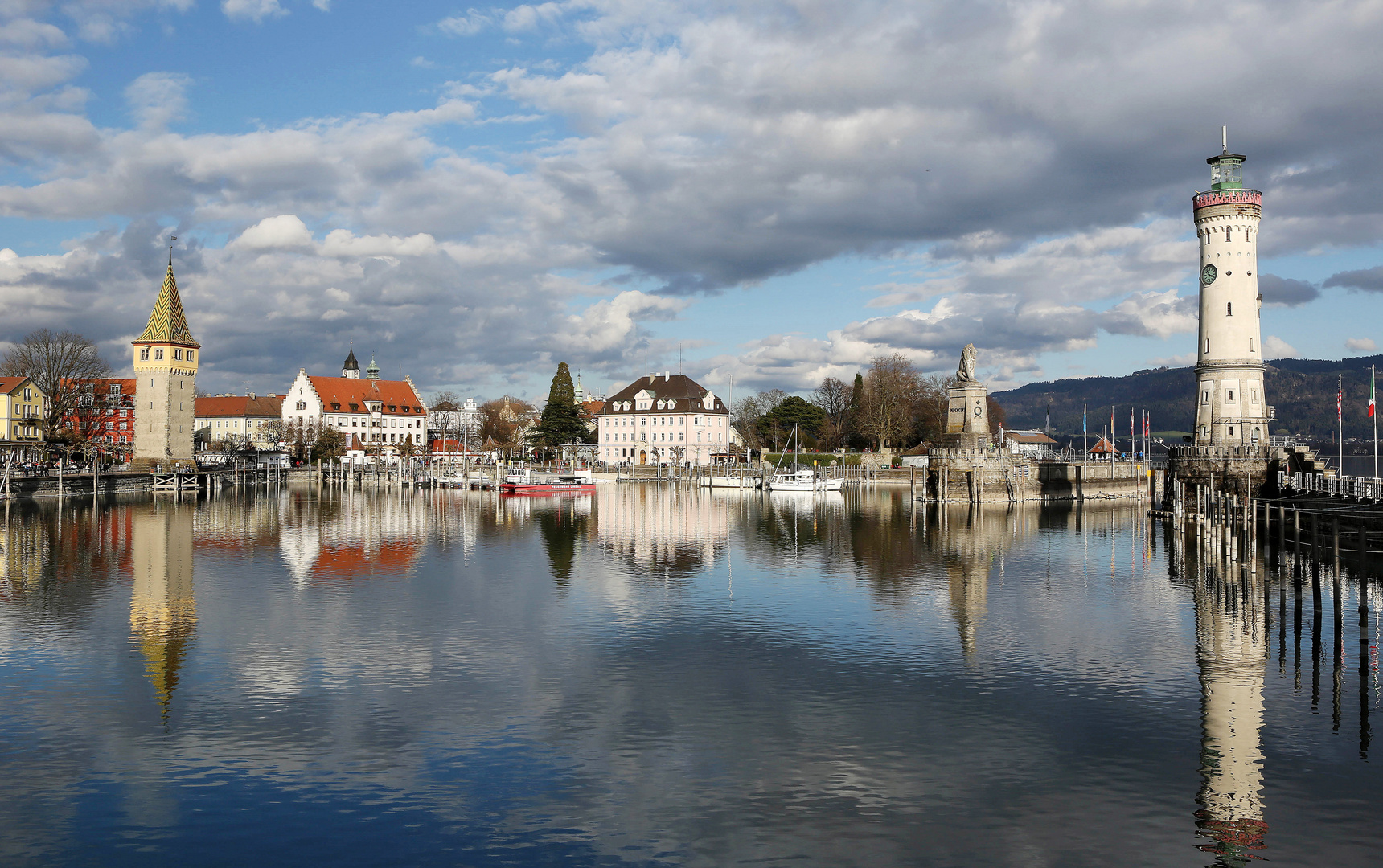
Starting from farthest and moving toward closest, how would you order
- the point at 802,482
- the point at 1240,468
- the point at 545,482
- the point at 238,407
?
the point at 238,407, the point at 545,482, the point at 802,482, the point at 1240,468

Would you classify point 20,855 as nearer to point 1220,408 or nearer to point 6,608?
point 6,608

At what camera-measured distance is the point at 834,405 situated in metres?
144

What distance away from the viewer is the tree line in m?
119

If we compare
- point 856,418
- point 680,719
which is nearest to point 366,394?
point 856,418

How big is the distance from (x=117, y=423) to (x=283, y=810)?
451ft

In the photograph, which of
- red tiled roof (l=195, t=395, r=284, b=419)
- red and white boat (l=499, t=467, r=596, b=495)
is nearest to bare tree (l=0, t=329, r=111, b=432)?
red and white boat (l=499, t=467, r=596, b=495)

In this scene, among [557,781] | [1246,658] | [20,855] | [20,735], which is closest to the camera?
[20,855]

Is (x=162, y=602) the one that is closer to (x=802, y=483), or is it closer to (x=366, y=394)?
(x=802, y=483)

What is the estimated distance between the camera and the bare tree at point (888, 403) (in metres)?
118

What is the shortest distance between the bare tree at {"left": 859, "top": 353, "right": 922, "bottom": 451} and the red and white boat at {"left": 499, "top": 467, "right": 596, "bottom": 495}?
35.5m

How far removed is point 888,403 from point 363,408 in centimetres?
8739

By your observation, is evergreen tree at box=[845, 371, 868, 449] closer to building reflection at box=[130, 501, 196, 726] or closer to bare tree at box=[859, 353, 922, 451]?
bare tree at box=[859, 353, 922, 451]

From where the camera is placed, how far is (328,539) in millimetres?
47625

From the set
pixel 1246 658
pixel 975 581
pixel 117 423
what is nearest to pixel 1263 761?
pixel 1246 658
